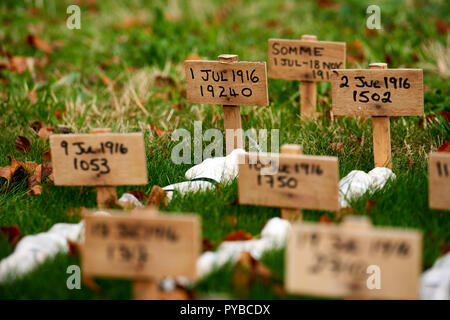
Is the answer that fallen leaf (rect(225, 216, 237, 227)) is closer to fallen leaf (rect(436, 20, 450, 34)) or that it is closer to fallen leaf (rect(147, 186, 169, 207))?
fallen leaf (rect(147, 186, 169, 207))

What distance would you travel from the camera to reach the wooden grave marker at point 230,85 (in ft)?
9.43

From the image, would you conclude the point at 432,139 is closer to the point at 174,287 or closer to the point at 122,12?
the point at 174,287

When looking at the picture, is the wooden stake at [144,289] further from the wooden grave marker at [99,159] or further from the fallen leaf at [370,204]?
the fallen leaf at [370,204]

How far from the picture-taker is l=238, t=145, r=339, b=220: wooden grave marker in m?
2.17

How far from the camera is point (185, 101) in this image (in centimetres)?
391

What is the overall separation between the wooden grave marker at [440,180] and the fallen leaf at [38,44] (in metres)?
3.70

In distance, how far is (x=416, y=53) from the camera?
4.70m

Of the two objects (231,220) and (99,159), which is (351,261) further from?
(99,159)

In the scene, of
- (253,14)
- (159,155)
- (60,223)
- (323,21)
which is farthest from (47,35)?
(60,223)

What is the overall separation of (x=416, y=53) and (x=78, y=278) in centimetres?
346

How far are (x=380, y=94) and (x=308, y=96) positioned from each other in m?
0.83

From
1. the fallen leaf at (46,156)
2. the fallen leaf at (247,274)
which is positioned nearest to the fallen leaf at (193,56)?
the fallen leaf at (46,156)

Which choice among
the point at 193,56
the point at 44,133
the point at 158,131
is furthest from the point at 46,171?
the point at 193,56

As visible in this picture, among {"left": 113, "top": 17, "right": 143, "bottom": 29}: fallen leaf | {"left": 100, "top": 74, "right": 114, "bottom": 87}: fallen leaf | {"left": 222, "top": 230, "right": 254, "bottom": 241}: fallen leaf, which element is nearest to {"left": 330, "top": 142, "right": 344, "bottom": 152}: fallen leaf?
{"left": 222, "top": 230, "right": 254, "bottom": 241}: fallen leaf
